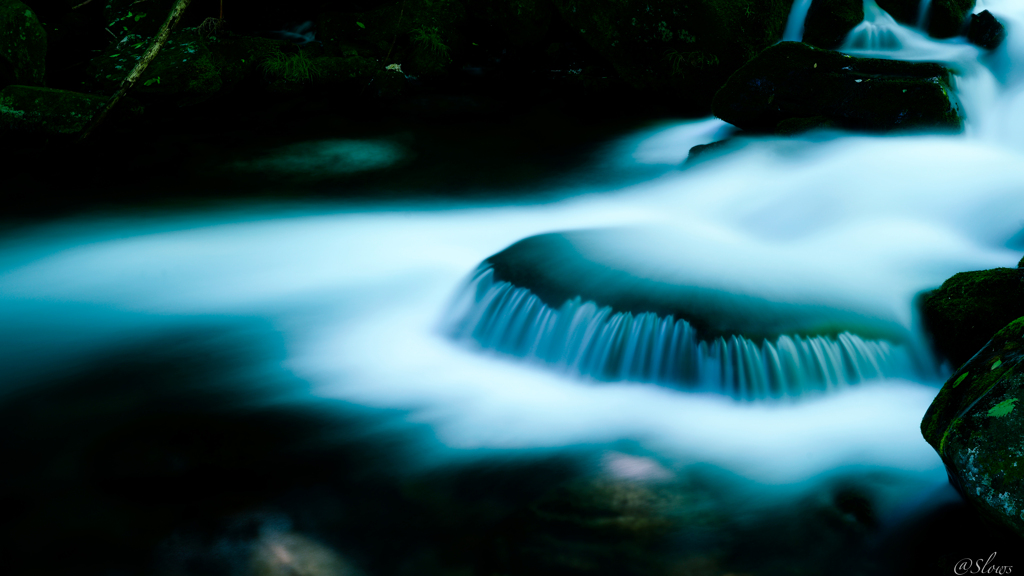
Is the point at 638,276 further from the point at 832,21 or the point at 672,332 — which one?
the point at 832,21

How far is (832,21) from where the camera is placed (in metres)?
9.16

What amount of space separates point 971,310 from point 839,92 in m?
3.70

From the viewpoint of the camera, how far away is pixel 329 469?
11.8ft

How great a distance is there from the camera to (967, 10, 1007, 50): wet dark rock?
8891 mm

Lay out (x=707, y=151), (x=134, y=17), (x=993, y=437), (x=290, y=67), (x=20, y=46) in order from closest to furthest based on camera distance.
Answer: (x=993, y=437), (x=707, y=151), (x=20, y=46), (x=134, y=17), (x=290, y=67)

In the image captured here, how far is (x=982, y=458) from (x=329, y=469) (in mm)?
2855

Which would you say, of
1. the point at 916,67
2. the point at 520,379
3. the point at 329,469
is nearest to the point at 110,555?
the point at 329,469

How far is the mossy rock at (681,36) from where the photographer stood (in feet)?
28.9

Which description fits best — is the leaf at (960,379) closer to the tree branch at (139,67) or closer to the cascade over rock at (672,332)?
the cascade over rock at (672,332)

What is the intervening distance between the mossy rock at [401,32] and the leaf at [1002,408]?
9.37 meters

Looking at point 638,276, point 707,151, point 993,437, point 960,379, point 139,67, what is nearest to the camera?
point 993,437

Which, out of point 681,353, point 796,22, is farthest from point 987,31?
point 681,353

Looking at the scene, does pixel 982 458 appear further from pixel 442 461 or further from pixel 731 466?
pixel 442 461

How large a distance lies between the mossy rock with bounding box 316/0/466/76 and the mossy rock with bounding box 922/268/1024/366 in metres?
8.24
